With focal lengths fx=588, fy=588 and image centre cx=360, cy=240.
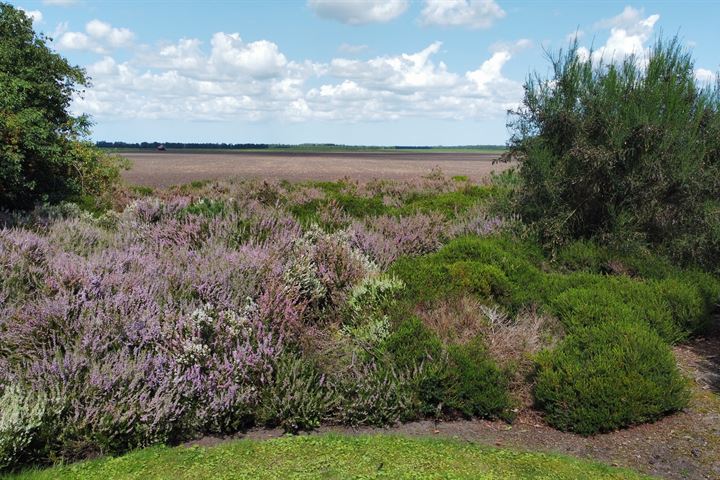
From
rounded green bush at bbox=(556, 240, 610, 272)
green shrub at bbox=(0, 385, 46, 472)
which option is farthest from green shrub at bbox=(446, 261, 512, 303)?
green shrub at bbox=(0, 385, 46, 472)

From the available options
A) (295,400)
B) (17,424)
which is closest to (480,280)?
(295,400)

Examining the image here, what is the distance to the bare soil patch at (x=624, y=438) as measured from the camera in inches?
182

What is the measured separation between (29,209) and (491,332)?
32.8ft

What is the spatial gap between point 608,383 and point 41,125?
1018 centimetres

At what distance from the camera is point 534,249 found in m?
10.6

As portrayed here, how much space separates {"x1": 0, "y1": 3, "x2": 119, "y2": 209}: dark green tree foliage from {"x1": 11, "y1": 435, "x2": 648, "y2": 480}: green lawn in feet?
24.2

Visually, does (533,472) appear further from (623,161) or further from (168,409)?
(623,161)

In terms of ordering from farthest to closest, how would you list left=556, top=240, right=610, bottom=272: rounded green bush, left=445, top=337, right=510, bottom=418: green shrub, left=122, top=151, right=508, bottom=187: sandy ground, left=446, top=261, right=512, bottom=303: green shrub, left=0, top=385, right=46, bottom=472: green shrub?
1. left=122, top=151, right=508, bottom=187: sandy ground
2. left=556, top=240, right=610, bottom=272: rounded green bush
3. left=446, top=261, right=512, bottom=303: green shrub
4. left=445, top=337, right=510, bottom=418: green shrub
5. left=0, top=385, right=46, bottom=472: green shrub

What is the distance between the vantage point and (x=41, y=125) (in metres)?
10.6

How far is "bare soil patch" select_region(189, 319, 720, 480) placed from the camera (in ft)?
15.2

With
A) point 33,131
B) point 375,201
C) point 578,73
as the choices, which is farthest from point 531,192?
point 33,131

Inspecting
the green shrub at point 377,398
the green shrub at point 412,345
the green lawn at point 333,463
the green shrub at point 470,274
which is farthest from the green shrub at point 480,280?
the green lawn at point 333,463

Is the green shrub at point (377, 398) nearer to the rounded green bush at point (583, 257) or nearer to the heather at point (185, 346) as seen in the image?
the heather at point (185, 346)

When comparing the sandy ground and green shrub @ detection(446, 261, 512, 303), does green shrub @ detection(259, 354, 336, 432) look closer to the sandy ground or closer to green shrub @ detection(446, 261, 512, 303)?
green shrub @ detection(446, 261, 512, 303)
